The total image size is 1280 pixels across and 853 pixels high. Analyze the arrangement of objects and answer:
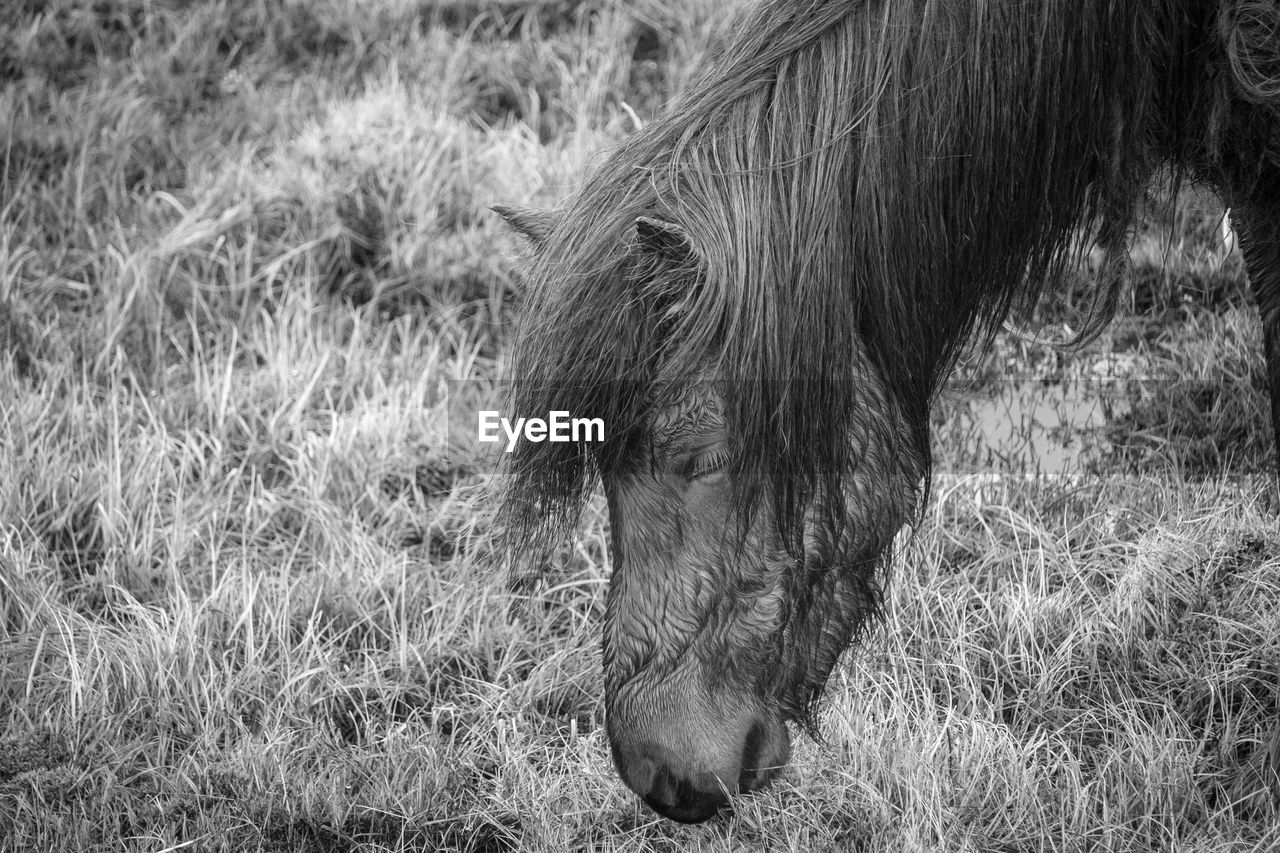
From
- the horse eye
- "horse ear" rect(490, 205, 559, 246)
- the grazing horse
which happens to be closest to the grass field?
"horse ear" rect(490, 205, 559, 246)

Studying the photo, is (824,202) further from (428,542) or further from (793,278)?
(428,542)

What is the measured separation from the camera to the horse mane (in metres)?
2.00

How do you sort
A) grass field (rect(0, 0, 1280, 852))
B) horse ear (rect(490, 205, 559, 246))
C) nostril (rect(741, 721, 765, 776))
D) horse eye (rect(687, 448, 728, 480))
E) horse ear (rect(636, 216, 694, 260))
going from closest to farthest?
horse ear (rect(636, 216, 694, 260)), horse eye (rect(687, 448, 728, 480)), nostril (rect(741, 721, 765, 776)), horse ear (rect(490, 205, 559, 246)), grass field (rect(0, 0, 1280, 852))

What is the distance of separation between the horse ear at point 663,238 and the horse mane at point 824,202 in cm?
1

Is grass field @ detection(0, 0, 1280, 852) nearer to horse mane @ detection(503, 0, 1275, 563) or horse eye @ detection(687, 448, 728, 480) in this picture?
horse mane @ detection(503, 0, 1275, 563)

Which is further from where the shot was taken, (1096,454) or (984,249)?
(1096,454)

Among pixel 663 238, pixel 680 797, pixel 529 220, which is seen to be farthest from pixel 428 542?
pixel 663 238

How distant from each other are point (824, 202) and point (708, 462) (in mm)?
490

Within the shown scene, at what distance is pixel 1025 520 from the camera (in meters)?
3.29

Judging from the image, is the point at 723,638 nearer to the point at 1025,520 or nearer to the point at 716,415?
the point at 716,415

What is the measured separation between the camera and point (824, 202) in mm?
2023

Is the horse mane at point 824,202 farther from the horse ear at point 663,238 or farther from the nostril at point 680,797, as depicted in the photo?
the nostril at point 680,797

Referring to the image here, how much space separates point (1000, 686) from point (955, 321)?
114 centimetres

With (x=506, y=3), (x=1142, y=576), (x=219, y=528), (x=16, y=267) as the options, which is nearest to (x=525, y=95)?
(x=506, y=3)
